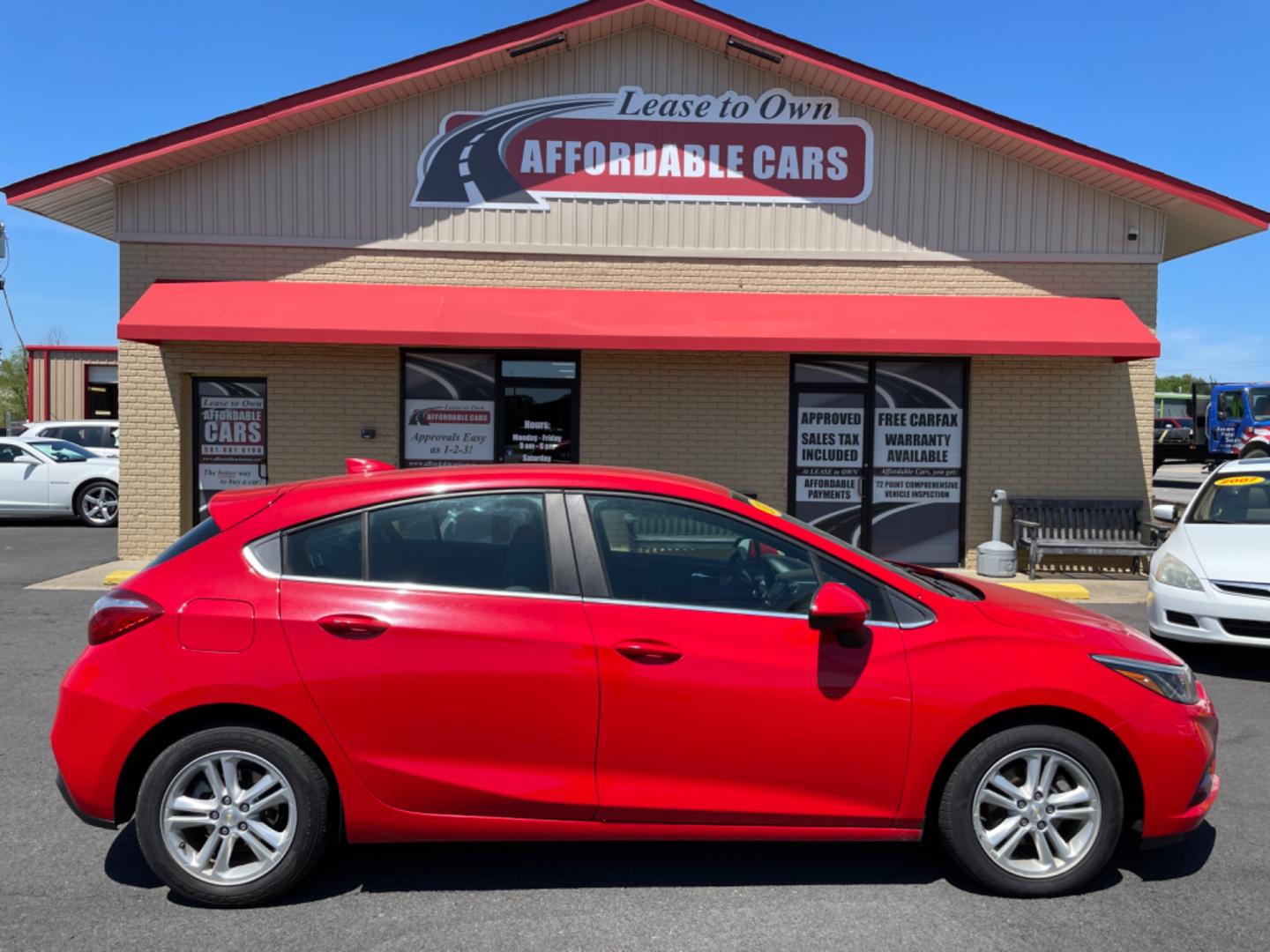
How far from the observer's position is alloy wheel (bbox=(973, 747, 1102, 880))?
12.0 feet

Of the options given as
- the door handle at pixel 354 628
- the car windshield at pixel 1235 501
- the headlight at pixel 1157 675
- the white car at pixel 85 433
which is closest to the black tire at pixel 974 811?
the headlight at pixel 1157 675

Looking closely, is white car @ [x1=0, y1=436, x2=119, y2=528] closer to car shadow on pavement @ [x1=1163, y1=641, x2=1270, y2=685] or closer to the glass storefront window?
the glass storefront window

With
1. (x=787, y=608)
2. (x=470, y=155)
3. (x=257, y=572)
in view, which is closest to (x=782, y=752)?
(x=787, y=608)

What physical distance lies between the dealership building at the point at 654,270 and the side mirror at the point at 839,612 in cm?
813

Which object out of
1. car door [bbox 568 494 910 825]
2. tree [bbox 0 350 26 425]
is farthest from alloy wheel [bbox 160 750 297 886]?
tree [bbox 0 350 26 425]

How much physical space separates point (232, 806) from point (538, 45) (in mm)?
9858

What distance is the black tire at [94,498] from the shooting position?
51.9ft

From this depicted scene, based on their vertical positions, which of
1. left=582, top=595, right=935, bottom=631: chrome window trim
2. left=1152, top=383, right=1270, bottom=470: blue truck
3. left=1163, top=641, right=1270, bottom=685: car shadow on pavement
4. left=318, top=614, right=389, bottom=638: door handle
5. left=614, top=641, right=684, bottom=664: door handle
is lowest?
left=1163, top=641, right=1270, bottom=685: car shadow on pavement

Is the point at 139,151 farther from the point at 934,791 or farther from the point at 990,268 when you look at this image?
the point at 934,791

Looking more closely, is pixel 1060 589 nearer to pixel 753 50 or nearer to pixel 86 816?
pixel 753 50

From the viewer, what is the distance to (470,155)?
11734 mm

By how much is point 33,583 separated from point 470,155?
663 centimetres

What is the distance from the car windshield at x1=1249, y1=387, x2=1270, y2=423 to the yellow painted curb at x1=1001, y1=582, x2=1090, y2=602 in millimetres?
19711

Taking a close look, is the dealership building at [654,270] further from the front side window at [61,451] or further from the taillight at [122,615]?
the taillight at [122,615]
